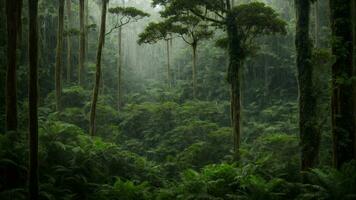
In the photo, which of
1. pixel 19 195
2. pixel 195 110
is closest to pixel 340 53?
pixel 19 195

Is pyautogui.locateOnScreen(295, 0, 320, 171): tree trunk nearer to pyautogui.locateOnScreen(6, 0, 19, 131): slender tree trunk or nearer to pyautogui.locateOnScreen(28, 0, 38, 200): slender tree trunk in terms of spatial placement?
pyautogui.locateOnScreen(28, 0, 38, 200): slender tree trunk

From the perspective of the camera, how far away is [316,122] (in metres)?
11.3

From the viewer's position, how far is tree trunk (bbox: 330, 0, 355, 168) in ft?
30.3

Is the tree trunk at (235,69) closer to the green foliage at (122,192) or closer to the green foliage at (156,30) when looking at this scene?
the green foliage at (156,30)

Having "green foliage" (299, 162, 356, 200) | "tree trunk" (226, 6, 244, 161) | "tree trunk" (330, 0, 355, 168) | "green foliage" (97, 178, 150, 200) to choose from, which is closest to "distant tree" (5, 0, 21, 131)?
"green foliage" (97, 178, 150, 200)

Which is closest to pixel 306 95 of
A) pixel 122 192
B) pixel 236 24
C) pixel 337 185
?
pixel 337 185

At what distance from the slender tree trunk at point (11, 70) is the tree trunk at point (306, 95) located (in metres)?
7.80

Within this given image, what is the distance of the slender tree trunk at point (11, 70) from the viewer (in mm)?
11484

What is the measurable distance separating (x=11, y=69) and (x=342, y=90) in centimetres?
856

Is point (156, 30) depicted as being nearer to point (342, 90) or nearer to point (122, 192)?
point (122, 192)

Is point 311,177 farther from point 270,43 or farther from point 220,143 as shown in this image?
point 270,43

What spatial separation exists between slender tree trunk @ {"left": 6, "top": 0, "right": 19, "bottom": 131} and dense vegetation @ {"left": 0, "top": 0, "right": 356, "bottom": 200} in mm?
27

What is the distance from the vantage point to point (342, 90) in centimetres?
948

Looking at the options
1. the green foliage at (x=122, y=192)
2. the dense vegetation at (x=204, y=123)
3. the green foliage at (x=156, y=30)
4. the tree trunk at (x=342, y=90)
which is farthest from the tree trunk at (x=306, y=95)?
the green foliage at (x=156, y=30)
